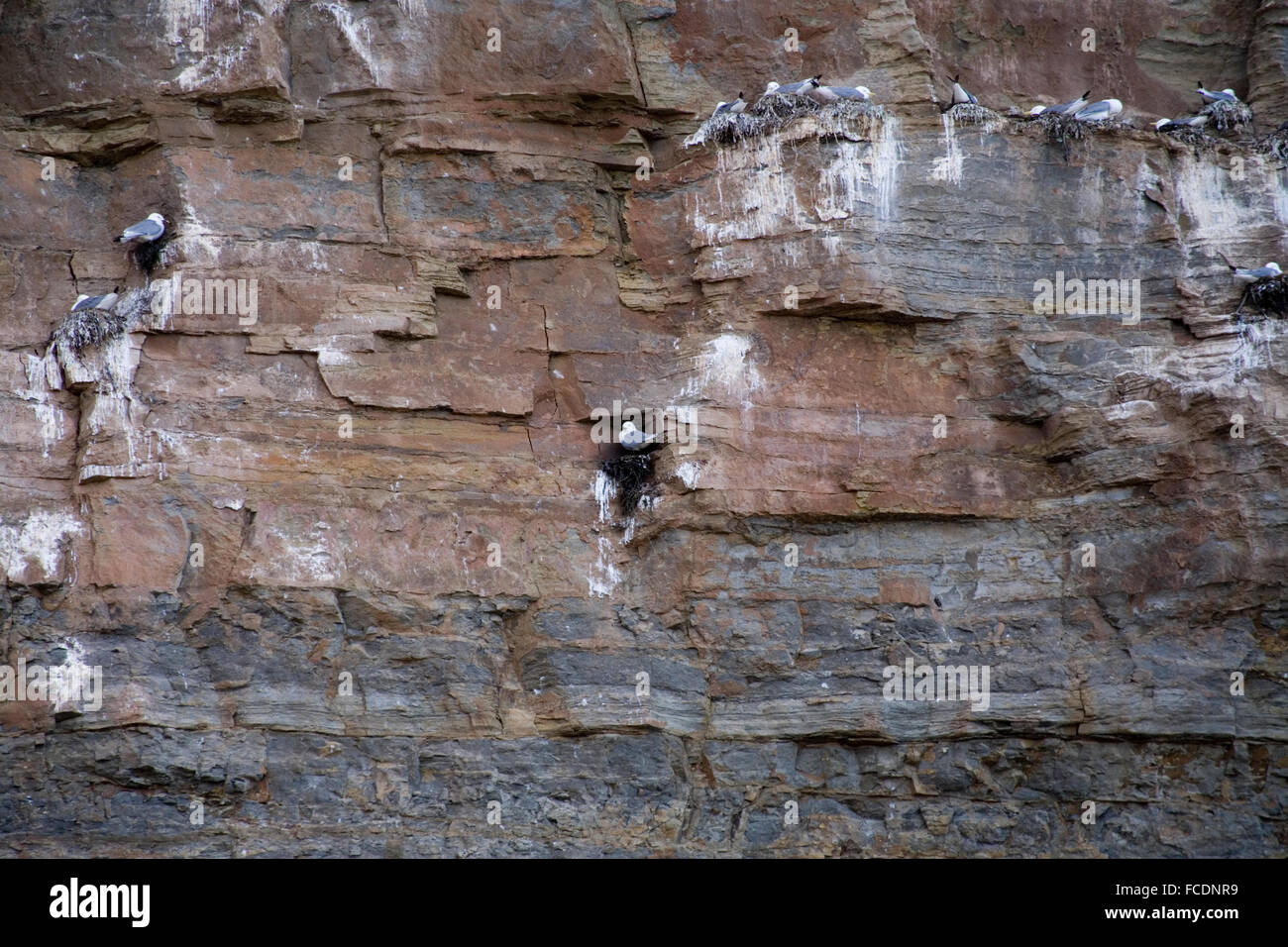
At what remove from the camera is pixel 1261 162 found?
12711mm

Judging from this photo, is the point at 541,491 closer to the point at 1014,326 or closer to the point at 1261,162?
the point at 1014,326

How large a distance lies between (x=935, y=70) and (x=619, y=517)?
5.12m

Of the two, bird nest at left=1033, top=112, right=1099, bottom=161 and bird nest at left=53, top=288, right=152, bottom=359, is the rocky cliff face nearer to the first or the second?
bird nest at left=53, top=288, right=152, bottom=359

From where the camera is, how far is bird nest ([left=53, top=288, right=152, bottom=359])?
11586mm

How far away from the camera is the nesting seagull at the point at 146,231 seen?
11.8 m

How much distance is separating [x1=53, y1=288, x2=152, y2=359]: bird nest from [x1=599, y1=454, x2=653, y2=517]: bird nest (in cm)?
415

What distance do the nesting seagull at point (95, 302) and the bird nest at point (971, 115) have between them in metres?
7.48

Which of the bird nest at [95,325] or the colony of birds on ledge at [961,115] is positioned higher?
the colony of birds on ledge at [961,115]

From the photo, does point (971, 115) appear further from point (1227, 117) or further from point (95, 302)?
point (95, 302)

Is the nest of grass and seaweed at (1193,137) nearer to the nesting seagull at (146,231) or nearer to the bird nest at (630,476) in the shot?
the bird nest at (630,476)

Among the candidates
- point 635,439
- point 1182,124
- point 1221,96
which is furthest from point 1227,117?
point 635,439

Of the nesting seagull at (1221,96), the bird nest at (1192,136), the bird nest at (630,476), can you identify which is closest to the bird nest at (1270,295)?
the bird nest at (1192,136)

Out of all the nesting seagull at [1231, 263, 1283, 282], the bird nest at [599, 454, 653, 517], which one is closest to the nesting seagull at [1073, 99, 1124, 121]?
the nesting seagull at [1231, 263, 1283, 282]

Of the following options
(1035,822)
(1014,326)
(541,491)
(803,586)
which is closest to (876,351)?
(1014,326)
